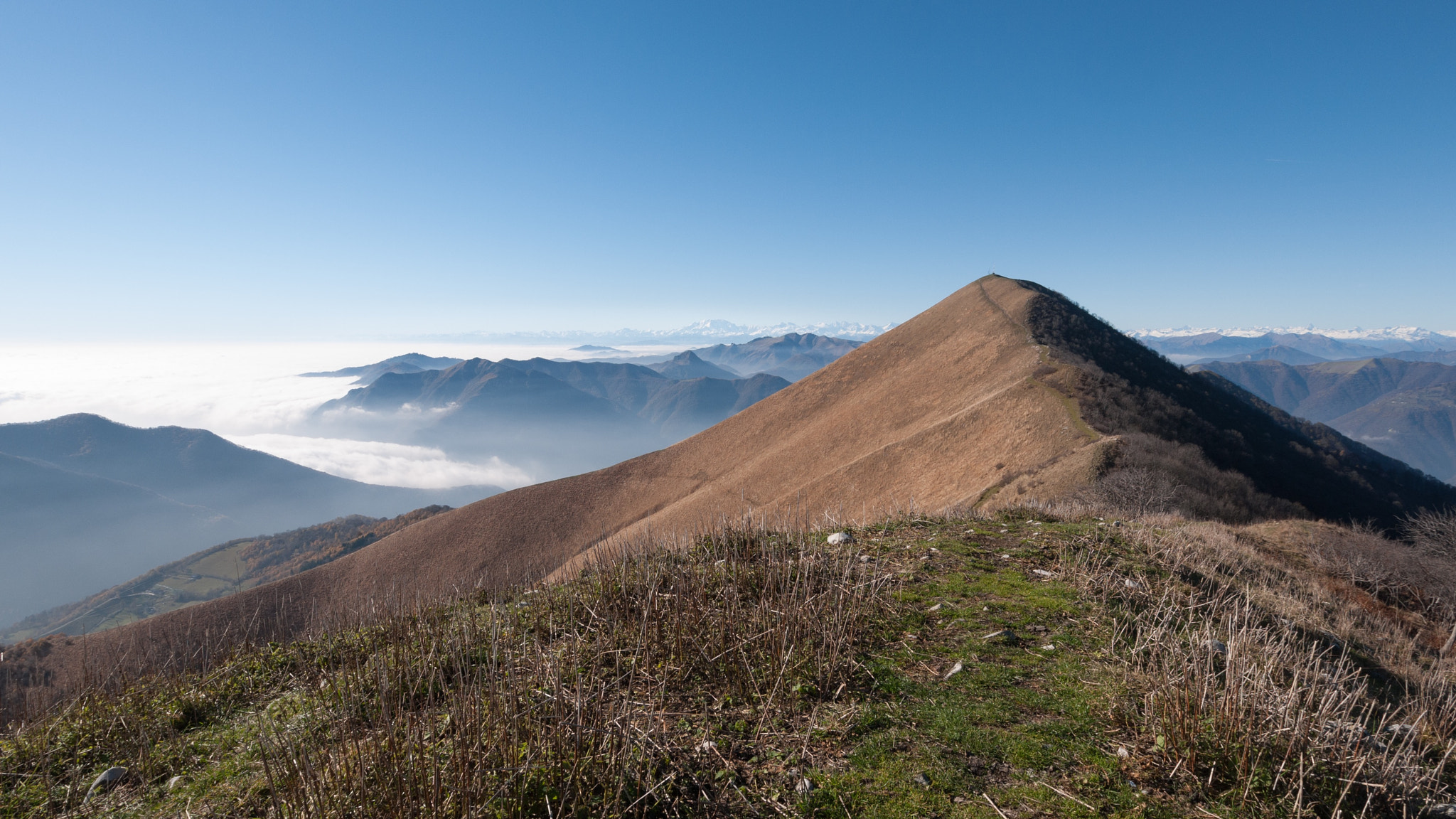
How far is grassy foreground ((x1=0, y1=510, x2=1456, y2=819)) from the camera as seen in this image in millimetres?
3699

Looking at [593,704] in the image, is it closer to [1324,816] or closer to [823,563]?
[823,563]

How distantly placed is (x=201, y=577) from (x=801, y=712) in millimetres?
167316

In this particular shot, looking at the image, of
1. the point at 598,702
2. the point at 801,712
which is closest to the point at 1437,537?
the point at 801,712

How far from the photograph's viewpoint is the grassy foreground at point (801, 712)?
370 cm

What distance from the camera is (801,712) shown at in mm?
5004

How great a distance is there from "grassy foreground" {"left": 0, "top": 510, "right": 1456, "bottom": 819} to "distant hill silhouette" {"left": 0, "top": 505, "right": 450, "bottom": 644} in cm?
9331

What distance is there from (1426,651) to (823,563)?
1369 centimetres

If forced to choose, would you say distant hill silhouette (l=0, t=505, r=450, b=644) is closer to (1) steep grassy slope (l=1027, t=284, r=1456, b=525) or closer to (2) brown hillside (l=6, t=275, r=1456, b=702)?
(2) brown hillside (l=6, t=275, r=1456, b=702)

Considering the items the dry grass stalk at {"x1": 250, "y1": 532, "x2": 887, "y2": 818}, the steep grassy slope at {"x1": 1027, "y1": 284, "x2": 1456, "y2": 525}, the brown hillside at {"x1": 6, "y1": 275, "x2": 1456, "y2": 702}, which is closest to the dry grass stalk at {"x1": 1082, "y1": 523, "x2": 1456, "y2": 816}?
the dry grass stalk at {"x1": 250, "y1": 532, "x2": 887, "y2": 818}

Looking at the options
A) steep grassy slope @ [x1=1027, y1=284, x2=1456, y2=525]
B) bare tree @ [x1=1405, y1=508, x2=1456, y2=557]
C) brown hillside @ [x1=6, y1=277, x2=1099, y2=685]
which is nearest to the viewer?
bare tree @ [x1=1405, y1=508, x2=1456, y2=557]

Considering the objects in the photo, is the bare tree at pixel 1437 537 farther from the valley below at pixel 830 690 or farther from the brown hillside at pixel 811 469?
the brown hillside at pixel 811 469

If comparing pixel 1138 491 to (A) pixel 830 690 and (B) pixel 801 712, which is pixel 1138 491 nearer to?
(A) pixel 830 690

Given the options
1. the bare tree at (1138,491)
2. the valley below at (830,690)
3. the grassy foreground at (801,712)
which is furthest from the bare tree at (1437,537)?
the grassy foreground at (801,712)

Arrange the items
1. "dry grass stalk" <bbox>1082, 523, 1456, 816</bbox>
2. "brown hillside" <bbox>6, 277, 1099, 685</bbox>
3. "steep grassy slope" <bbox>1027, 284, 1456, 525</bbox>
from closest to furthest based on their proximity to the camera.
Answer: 1. "dry grass stalk" <bbox>1082, 523, 1456, 816</bbox>
2. "brown hillside" <bbox>6, 277, 1099, 685</bbox>
3. "steep grassy slope" <bbox>1027, 284, 1456, 525</bbox>
